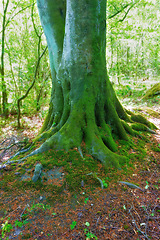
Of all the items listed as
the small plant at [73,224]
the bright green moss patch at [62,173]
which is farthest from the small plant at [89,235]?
the bright green moss patch at [62,173]

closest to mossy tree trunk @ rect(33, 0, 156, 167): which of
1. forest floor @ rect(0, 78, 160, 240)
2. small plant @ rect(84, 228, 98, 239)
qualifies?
forest floor @ rect(0, 78, 160, 240)

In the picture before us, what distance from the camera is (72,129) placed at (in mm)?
3336

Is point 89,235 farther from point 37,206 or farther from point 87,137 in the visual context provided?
point 87,137

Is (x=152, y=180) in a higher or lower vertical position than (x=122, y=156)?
lower

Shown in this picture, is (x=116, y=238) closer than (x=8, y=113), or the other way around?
(x=116, y=238)

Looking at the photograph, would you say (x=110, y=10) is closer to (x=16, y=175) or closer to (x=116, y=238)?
(x=16, y=175)

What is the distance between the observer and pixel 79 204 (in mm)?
2385

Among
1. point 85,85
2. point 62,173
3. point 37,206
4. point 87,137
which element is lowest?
point 37,206

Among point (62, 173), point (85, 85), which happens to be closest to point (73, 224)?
point (62, 173)

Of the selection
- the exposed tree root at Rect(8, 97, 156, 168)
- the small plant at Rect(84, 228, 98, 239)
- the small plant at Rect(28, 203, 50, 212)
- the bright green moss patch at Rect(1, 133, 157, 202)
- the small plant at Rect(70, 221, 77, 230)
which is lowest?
the small plant at Rect(84, 228, 98, 239)

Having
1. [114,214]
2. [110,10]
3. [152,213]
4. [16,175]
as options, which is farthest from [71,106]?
[110,10]

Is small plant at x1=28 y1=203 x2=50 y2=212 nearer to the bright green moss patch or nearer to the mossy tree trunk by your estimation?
the bright green moss patch

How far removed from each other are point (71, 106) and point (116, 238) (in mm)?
2526

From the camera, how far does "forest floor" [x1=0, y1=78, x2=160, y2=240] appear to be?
6.52ft
